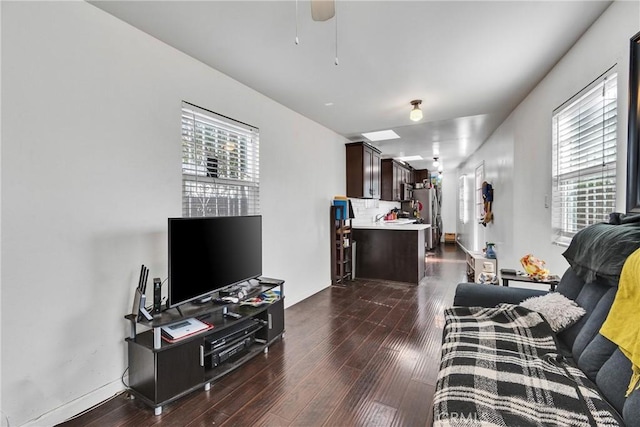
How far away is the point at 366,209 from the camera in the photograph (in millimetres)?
6051

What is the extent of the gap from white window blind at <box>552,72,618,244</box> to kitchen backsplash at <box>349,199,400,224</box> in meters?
3.12

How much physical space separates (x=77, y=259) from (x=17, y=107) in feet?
2.90

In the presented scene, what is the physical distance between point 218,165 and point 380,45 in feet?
5.65

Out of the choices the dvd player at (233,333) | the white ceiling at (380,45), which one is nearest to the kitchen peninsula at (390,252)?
the white ceiling at (380,45)

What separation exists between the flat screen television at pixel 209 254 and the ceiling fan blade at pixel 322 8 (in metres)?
1.48

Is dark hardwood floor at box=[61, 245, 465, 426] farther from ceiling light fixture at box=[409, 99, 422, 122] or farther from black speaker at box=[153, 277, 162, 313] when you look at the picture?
ceiling light fixture at box=[409, 99, 422, 122]

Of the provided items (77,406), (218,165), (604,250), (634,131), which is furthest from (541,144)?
(77,406)

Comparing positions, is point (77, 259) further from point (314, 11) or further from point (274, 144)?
point (274, 144)

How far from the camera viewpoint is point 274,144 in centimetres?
339

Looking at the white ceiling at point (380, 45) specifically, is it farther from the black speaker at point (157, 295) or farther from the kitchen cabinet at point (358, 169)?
the black speaker at point (157, 295)

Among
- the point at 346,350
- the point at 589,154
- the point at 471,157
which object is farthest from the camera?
the point at 471,157

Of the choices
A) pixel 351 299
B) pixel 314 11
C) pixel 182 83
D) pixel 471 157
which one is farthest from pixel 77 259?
pixel 471 157

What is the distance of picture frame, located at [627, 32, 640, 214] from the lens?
4.95ft

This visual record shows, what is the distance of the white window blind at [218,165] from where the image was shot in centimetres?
242
